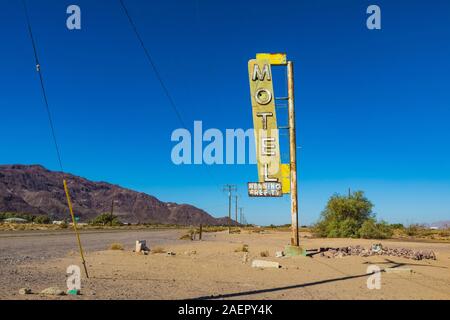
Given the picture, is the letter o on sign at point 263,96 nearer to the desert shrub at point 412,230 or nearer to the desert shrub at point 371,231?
the desert shrub at point 371,231

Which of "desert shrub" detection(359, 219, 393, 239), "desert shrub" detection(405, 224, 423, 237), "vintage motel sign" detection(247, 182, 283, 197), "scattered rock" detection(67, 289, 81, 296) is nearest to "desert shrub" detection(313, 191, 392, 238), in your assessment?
"desert shrub" detection(359, 219, 393, 239)

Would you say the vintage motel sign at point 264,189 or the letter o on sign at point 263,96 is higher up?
the letter o on sign at point 263,96

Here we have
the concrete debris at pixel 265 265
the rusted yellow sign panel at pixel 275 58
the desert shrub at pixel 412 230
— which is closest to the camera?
the concrete debris at pixel 265 265

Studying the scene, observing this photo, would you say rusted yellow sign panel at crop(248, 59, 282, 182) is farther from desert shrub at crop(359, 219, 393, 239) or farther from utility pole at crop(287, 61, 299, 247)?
desert shrub at crop(359, 219, 393, 239)

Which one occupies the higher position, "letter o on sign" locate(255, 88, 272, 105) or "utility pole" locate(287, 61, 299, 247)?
"letter o on sign" locate(255, 88, 272, 105)

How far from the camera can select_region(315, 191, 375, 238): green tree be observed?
43.6 m

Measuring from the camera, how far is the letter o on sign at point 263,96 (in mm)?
22672

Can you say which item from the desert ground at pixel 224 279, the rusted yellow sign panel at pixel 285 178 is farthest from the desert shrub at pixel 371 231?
the desert ground at pixel 224 279

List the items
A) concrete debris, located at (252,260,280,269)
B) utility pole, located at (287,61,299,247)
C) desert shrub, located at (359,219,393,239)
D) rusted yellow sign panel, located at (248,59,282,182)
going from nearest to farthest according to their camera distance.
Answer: concrete debris, located at (252,260,280,269)
utility pole, located at (287,61,299,247)
rusted yellow sign panel, located at (248,59,282,182)
desert shrub, located at (359,219,393,239)

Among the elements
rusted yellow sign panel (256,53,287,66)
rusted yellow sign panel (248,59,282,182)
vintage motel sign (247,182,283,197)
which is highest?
rusted yellow sign panel (256,53,287,66)

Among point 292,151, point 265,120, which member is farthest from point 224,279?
point 265,120
